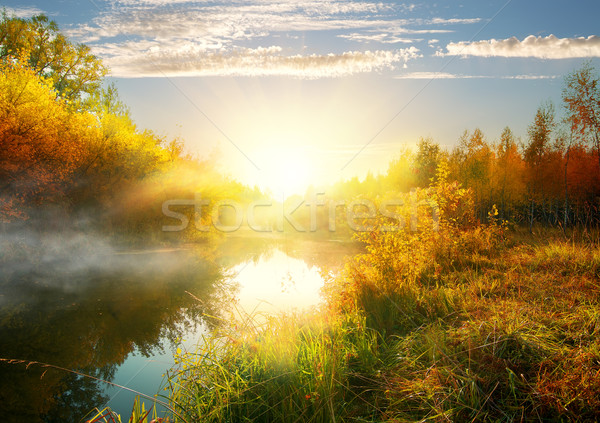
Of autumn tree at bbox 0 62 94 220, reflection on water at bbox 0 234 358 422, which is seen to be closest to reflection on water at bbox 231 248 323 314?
reflection on water at bbox 0 234 358 422

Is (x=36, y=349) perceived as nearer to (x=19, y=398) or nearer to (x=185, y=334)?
(x=19, y=398)

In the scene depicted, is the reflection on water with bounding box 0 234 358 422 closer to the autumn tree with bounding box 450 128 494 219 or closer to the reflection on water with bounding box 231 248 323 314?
the reflection on water with bounding box 231 248 323 314

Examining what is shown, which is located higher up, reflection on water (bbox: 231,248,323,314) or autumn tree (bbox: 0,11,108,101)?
autumn tree (bbox: 0,11,108,101)

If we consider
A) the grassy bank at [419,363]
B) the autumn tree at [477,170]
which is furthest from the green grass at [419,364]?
the autumn tree at [477,170]

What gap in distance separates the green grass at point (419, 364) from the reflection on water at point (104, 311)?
1.84 m

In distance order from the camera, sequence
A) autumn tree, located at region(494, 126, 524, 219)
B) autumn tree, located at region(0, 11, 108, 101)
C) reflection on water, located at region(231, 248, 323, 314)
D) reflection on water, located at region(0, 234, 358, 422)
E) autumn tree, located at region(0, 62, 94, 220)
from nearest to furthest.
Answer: reflection on water, located at region(0, 234, 358, 422) → reflection on water, located at region(231, 248, 323, 314) → autumn tree, located at region(0, 62, 94, 220) → autumn tree, located at region(0, 11, 108, 101) → autumn tree, located at region(494, 126, 524, 219)

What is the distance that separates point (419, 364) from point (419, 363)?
26 millimetres

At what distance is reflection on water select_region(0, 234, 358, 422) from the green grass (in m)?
1.84

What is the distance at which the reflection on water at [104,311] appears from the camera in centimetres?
548

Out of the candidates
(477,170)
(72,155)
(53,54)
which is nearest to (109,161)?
(72,155)

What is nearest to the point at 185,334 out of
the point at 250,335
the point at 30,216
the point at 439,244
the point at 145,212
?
the point at 250,335

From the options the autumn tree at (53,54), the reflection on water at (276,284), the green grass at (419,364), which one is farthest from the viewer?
the autumn tree at (53,54)

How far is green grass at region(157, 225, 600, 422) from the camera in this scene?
→ 3336 millimetres

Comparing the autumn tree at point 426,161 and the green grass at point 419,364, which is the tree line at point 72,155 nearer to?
the green grass at point 419,364
